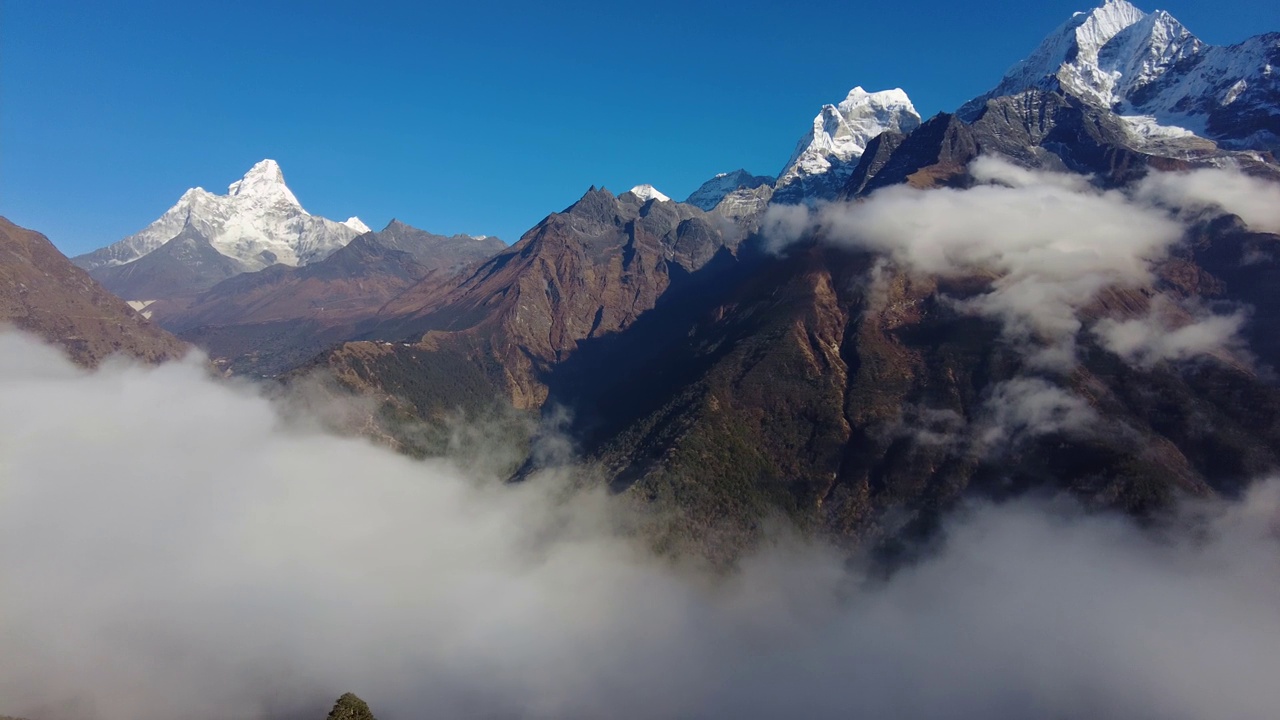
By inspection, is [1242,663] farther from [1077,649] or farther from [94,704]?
[94,704]

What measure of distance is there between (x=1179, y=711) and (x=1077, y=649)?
2412 cm

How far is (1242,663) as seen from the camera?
166m

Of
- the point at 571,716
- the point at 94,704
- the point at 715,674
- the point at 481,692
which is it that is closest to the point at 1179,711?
the point at 715,674

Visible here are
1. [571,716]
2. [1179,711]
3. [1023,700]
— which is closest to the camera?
[1179,711]

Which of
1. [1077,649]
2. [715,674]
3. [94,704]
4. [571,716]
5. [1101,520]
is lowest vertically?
[94,704]

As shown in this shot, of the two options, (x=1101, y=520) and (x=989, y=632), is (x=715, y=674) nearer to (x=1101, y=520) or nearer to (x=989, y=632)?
(x=989, y=632)

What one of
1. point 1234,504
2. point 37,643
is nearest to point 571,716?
point 37,643

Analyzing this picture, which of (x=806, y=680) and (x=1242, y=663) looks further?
(x=806, y=680)

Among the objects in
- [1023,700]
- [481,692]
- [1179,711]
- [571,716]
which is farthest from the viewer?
[481,692]

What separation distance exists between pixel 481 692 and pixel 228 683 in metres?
71.6

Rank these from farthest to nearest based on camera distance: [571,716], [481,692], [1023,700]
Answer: [481,692] < [571,716] < [1023,700]

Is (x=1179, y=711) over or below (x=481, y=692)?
over

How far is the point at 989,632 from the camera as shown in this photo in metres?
191

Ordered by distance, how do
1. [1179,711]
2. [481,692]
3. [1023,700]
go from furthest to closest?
[481,692] → [1023,700] → [1179,711]
